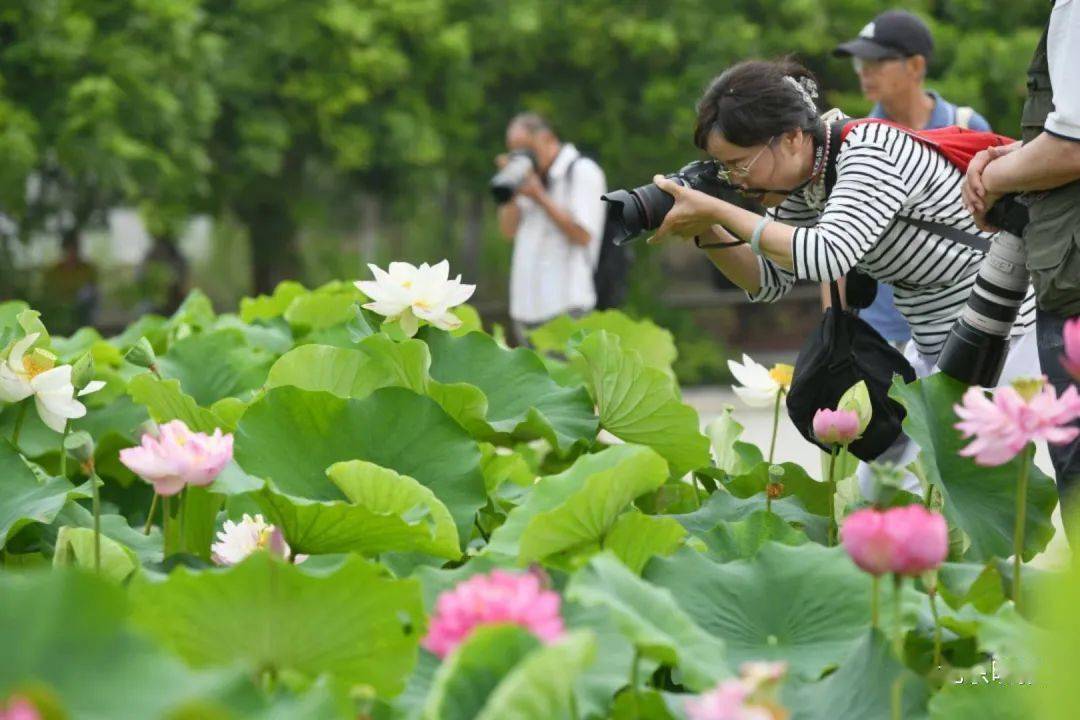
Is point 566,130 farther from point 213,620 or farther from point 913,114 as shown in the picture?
point 213,620

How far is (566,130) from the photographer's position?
15.0 meters

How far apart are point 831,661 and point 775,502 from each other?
735 mm

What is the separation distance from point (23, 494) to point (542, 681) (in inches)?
45.0

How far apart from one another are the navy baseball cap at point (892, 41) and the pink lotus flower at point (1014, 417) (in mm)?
3453

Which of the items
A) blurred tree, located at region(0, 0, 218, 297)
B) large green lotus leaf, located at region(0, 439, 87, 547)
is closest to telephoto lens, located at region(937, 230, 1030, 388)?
large green lotus leaf, located at region(0, 439, 87, 547)

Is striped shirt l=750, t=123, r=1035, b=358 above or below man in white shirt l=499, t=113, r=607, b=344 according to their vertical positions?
above

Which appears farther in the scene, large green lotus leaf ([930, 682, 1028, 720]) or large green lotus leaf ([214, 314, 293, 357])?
large green lotus leaf ([214, 314, 293, 357])

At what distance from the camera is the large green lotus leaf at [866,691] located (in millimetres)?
1580

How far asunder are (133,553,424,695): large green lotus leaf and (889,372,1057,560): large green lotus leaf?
949 millimetres

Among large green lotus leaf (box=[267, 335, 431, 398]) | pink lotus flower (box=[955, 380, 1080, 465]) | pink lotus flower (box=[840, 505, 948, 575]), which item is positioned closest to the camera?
pink lotus flower (box=[840, 505, 948, 575])

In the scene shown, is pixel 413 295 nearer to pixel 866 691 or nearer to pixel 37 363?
pixel 37 363

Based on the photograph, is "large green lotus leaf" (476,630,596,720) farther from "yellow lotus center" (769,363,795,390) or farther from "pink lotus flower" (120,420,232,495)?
"yellow lotus center" (769,363,795,390)

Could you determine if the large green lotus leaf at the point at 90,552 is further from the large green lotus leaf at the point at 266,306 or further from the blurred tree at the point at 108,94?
the blurred tree at the point at 108,94

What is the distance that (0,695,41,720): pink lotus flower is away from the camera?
1.04 metres
